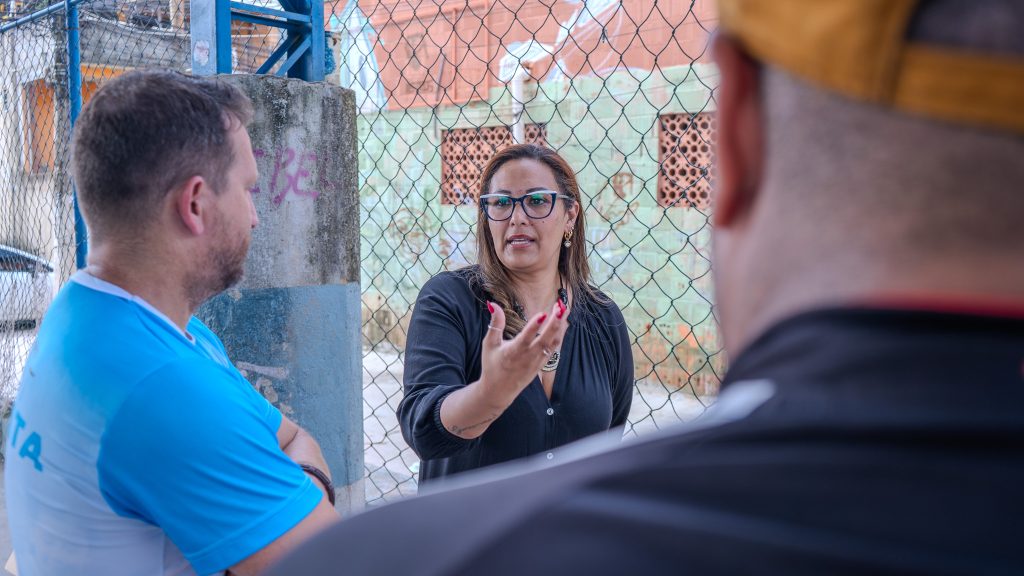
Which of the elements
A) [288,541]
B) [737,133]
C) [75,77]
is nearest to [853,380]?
[737,133]

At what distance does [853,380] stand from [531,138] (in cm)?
770

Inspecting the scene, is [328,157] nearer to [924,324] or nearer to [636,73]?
[924,324]

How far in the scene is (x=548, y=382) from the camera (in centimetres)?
253

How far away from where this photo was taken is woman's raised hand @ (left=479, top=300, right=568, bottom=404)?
2008 millimetres

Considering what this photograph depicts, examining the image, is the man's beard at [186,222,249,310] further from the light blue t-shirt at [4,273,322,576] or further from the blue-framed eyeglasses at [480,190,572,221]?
the blue-framed eyeglasses at [480,190,572,221]

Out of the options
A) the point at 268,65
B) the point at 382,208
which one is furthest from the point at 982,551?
the point at 382,208

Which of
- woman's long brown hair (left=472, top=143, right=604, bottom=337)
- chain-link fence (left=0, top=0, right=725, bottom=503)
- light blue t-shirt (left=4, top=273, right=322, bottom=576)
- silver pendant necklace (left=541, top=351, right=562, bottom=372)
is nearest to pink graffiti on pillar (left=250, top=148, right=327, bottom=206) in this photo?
woman's long brown hair (left=472, top=143, right=604, bottom=337)

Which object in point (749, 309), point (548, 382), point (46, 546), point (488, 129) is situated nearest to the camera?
point (749, 309)

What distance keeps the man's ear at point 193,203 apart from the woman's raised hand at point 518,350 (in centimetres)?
69

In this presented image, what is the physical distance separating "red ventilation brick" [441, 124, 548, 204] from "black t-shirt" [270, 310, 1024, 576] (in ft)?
25.6

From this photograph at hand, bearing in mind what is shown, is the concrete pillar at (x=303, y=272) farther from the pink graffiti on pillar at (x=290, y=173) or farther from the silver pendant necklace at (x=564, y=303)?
the silver pendant necklace at (x=564, y=303)

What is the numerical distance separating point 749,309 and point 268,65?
283cm

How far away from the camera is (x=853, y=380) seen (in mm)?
543

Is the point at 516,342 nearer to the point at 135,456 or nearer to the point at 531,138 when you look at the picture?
the point at 135,456
